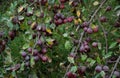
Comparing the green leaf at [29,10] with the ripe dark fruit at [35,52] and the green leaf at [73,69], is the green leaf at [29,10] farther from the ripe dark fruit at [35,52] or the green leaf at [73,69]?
the green leaf at [73,69]

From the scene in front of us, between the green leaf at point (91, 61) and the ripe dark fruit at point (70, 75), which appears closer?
the ripe dark fruit at point (70, 75)

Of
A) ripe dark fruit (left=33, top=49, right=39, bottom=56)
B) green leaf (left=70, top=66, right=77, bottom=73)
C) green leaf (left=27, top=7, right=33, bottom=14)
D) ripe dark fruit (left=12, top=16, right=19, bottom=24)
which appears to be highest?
green leaf (left=27, top=7, right=33, bottom=14)

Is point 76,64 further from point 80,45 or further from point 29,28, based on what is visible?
point 29,28

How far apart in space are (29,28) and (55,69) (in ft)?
4.91

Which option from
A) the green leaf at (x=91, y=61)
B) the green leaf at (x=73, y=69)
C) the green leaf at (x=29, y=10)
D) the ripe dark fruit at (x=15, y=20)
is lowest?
the green leaf at (x=91, y=61)

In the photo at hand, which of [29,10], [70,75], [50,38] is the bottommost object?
[70,75]

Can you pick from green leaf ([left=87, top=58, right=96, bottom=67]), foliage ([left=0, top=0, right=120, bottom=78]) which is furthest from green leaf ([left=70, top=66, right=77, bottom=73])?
green leaf ([left=87, top=58, right=96, bottom=67])

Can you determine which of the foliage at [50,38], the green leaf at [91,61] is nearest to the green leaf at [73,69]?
the foliage at [50,38]

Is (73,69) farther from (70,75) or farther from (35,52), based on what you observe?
(35,52)

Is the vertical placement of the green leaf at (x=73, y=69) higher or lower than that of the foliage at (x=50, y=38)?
lower

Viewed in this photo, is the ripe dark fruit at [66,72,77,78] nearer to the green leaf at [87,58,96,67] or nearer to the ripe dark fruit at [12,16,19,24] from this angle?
the green leaf at [87,58,96,67]

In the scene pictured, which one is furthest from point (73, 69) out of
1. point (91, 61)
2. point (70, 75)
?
point (91, 61)

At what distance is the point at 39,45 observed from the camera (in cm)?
149

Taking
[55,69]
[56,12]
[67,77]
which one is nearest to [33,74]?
[67,77]
